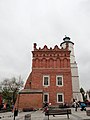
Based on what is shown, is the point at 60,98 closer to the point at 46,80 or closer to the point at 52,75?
the point at 46,80

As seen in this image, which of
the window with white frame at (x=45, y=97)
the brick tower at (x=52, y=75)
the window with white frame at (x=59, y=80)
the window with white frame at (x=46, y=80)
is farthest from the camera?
the window with white frame at (x=59, y=80)

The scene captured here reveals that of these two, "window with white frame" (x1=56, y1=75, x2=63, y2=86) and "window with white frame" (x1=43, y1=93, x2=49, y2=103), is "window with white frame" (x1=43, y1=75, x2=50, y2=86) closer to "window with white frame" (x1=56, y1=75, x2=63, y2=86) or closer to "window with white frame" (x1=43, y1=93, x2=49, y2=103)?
"window with white frame" (x1=56, y1=75, x2=63, y2=86)

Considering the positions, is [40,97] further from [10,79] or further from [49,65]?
[10,79]

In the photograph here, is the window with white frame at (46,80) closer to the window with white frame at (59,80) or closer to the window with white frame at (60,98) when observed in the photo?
the window with white frame at (59,80)

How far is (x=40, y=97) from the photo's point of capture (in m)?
31.4

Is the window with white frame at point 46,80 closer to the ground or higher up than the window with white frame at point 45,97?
higher up

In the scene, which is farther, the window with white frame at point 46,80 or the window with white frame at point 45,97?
the window with white frame at point 46,80

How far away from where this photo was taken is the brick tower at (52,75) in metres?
34.5

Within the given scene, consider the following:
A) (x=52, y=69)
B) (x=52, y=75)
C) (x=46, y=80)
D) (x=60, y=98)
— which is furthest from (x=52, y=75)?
(x=60, y=98)

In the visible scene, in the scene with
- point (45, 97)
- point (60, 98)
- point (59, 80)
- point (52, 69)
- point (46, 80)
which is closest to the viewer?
point (45, 97)

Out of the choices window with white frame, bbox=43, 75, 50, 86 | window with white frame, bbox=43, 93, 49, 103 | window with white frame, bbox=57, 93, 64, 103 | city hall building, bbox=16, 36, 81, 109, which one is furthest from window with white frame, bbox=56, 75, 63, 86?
window with white frame, bbox=43, 93, 49, 103

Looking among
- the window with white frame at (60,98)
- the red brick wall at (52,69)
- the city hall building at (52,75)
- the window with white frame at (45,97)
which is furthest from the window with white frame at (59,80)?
Answer: the window with white frame at (45,97)

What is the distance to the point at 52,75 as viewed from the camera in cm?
3566

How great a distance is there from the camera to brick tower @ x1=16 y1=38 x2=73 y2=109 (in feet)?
113
